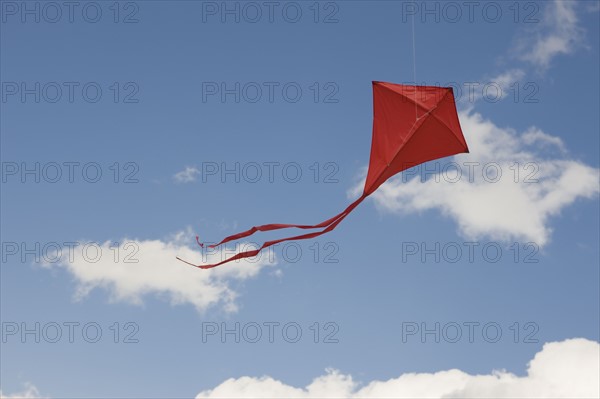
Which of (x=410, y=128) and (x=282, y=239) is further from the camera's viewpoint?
(x=410, y=128)

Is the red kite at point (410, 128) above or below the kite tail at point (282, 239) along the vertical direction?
above

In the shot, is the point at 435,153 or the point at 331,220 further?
the point at 435,153

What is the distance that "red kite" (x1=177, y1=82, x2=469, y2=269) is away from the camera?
17.5 metres

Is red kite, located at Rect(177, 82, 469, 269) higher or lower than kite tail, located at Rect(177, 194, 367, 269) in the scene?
higher

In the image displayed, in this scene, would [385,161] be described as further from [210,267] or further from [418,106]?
[210,267]

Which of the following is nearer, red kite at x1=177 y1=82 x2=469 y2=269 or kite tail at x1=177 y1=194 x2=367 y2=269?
kite tail at x1=177 y1=194 x2=367 y2=269

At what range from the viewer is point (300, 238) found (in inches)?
617

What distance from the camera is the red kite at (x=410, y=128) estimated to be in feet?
57.6

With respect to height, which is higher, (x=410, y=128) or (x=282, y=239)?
(x=410, y=128)

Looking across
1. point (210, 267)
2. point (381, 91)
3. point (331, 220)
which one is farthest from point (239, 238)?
point (381, 91)

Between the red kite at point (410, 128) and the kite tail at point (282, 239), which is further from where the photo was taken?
the red kite at point (410, 128)

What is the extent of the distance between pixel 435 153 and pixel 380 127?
5.76 ft

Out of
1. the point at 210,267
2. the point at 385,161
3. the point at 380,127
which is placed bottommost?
the point at 210,267

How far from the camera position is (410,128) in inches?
705
